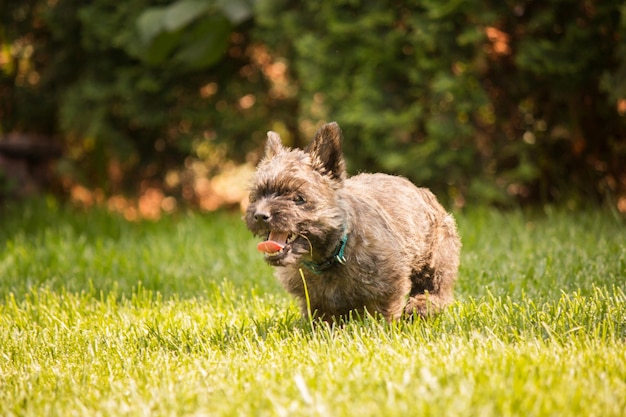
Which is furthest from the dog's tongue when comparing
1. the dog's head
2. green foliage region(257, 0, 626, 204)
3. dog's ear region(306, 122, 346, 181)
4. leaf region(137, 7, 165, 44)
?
leaf region(137, 7, 165, 44)

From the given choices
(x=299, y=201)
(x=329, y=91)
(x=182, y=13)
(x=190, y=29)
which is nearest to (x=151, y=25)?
(x=182, y=13)

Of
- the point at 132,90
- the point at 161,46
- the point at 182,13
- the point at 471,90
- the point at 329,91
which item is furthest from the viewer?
the point at 132,90

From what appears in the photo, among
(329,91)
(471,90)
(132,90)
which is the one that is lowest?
(471,90)

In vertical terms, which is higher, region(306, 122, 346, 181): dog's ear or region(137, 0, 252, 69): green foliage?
region(137, 0, 252, 69): green foliage

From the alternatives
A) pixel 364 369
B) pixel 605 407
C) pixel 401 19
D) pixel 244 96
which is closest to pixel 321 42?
pixel 401 19

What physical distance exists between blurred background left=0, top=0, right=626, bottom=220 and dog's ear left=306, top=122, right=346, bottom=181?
3.44 metres

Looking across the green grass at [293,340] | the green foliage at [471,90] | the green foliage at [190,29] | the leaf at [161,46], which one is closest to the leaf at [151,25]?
the green foliage at [190,29]

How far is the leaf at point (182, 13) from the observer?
25.1 ft

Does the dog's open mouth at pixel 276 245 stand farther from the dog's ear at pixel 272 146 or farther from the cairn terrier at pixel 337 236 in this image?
the dog's ear at pixel 272 146

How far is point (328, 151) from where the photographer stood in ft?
13.0

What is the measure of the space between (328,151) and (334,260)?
0.58 metres

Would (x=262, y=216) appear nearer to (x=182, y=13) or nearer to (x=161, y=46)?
(x=182, y=13)

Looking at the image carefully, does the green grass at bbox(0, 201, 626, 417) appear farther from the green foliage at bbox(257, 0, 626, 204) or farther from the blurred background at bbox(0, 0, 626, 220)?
the blurred background at bbox(0, 0, 626, 220)

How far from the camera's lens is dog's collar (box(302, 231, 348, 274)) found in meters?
3.81
